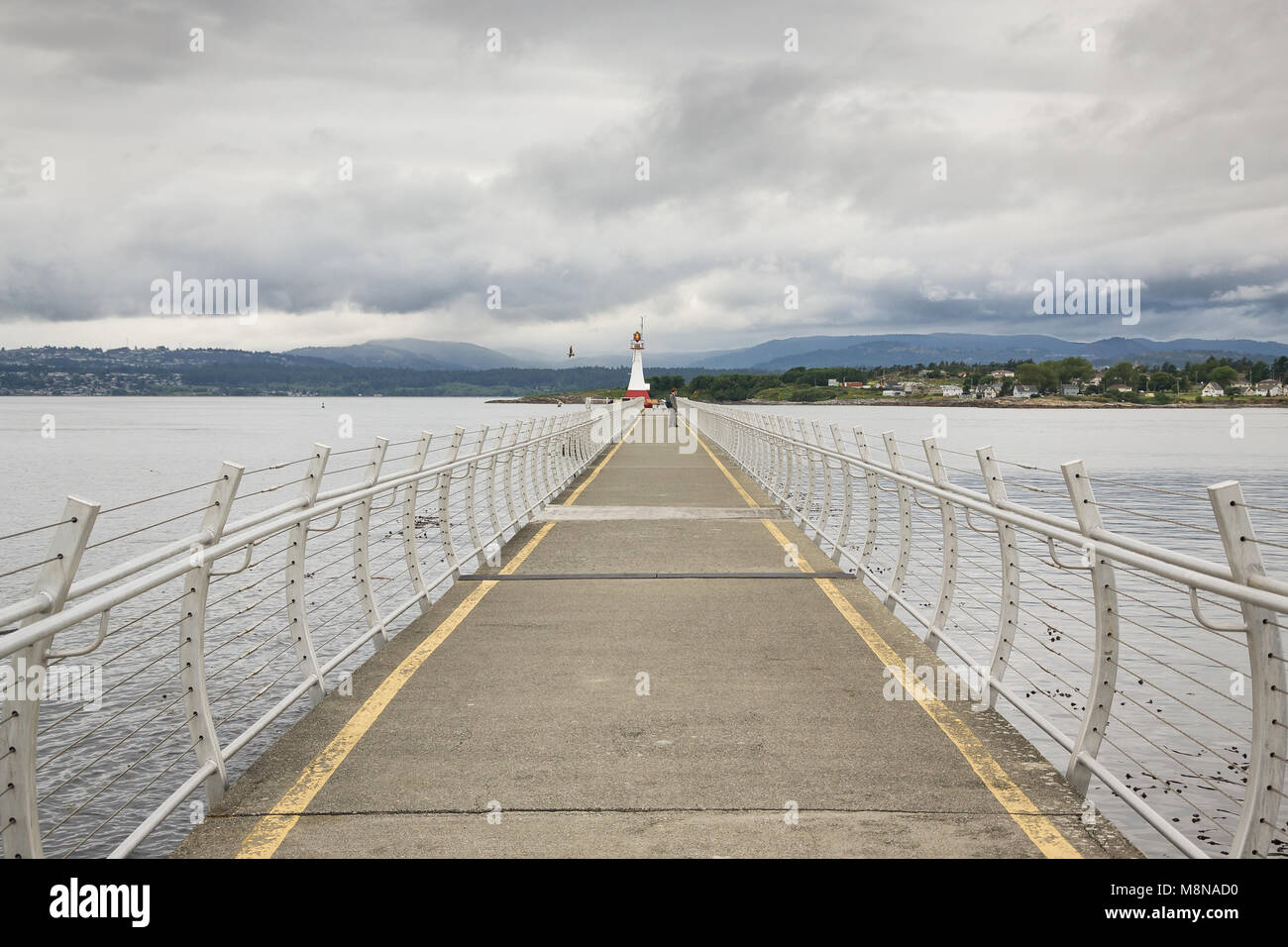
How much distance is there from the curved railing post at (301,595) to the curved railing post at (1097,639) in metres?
4.13

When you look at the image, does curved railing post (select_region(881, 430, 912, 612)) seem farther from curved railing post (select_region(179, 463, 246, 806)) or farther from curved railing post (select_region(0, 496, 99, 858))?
curved railing post (select_region(0, 496, 99, 858))

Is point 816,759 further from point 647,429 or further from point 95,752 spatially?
point 647,429

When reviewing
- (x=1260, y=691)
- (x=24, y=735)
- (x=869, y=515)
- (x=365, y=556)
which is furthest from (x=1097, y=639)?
(x=869, y=515)

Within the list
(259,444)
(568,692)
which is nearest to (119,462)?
(259,444)

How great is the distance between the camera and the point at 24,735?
3.61m

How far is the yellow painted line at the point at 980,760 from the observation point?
459cm

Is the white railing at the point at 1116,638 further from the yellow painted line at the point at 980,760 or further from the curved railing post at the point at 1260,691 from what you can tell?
the yellow painted line at the point at 980,760

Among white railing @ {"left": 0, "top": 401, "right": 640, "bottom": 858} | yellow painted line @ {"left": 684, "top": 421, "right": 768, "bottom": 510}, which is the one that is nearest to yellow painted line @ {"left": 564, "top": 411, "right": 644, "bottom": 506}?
white railing @ {"left": 0, "top": 401, "right": 640, "bottom": 858}

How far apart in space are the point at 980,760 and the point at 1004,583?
1.20 m

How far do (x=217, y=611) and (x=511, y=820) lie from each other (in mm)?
12702

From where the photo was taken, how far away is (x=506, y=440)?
647 inches

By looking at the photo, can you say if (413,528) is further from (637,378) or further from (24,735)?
(637,378)

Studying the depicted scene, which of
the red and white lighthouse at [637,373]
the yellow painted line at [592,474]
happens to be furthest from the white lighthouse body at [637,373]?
the yellow painted line at [592,474]

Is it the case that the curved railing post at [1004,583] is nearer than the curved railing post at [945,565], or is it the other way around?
the curved railing post at [1004,583]
